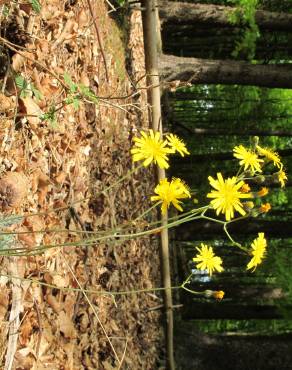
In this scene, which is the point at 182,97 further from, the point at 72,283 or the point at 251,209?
the point at 251,209

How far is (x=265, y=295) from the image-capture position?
7531 mm

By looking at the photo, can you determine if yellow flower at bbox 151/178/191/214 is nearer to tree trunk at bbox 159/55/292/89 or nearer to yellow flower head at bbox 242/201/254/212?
yellow flower head at bbox 242/201/254/212

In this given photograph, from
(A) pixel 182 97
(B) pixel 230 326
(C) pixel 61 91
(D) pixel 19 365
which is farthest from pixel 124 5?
(B) pixel 230 326

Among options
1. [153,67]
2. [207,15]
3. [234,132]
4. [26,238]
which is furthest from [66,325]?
[234,132]

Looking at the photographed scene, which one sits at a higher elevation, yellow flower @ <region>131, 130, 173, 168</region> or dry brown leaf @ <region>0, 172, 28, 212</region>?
yellow flower @ <region>131, 130, 173, 168</region>

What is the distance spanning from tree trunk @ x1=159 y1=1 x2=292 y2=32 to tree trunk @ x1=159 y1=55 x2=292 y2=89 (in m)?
0.85

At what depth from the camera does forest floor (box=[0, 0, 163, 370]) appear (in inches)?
91.0

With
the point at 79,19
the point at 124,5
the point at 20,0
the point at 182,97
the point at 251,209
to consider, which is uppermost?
the point at 182,97

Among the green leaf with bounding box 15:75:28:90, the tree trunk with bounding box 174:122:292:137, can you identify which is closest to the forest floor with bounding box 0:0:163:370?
the green leaf with bounding box 15:75:28:90

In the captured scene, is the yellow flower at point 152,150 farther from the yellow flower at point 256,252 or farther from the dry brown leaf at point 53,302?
the dry brown leaf at point 53,302

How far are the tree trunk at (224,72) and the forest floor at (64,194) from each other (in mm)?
805

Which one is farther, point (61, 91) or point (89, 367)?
point (89, 367)

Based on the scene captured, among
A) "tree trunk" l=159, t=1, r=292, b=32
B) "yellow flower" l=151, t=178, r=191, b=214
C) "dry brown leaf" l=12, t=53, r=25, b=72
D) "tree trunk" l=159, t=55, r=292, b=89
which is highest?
"tree trunk" l=159, t=1, r=292, b=32

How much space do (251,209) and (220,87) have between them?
8613mm
